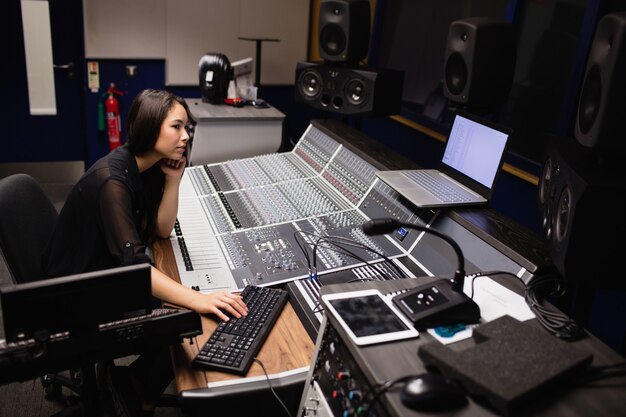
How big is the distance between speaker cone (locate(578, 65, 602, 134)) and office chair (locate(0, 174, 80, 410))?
1636 millimetres

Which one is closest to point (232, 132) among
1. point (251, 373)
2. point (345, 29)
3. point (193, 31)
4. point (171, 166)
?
point (345, 29)

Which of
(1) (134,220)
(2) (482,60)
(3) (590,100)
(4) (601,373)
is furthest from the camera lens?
(2) (482,60)

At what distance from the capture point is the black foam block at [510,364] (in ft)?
2.96

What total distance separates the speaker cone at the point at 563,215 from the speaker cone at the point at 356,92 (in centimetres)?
158

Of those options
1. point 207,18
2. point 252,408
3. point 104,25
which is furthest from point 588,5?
point 104,25

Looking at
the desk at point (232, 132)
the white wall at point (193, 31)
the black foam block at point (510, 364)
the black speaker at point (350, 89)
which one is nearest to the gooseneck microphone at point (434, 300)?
the black foam block at point (510, 364)

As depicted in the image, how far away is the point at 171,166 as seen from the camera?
213 cm

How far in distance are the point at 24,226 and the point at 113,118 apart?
2.77 m

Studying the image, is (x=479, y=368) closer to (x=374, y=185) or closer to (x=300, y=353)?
(x=300, y=353)

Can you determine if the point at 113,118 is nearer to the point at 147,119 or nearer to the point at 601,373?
the point at 147,119

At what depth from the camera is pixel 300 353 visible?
1.49 metres

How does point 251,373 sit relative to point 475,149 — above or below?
below

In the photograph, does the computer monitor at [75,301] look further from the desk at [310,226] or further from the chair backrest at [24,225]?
the chair backrest at [24,225]

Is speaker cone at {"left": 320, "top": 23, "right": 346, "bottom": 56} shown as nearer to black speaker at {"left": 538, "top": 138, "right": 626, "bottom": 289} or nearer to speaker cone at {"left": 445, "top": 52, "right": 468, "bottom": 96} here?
speaker cone at {"left": 445, "top": 52, "right": 468, "bottom": 96}
